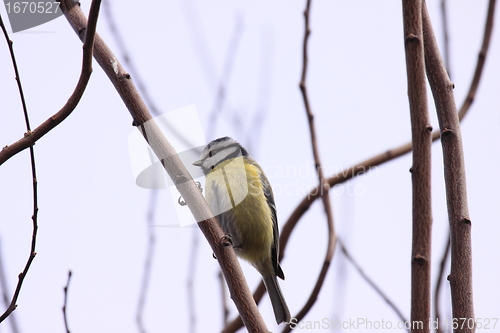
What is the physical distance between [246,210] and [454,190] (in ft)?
8.29

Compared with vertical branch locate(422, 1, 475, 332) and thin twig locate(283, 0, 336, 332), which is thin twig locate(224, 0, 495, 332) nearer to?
thin twig locate(283, 0, 336, 332)

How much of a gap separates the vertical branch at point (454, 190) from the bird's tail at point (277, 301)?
99.4 inches

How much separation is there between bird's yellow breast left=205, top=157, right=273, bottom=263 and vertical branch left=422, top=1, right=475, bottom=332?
2248 millimetres

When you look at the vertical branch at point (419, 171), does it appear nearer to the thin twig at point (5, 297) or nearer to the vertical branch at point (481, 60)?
the vertical branch at point (481, 60)

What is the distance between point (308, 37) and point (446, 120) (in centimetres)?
115

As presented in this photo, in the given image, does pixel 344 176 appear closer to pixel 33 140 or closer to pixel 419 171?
pixel 419 171

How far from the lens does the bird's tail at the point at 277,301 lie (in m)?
3.80

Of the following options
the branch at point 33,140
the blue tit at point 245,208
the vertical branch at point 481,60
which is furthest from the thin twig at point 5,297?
the vertical branch at point 481,60

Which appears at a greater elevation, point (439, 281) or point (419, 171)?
point (419, 171)

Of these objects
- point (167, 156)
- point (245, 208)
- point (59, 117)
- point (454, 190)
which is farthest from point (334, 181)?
point (59, 117)

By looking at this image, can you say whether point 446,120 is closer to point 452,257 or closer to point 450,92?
point 450,92

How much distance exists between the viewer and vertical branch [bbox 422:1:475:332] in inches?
55.6

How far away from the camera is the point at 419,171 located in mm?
1307

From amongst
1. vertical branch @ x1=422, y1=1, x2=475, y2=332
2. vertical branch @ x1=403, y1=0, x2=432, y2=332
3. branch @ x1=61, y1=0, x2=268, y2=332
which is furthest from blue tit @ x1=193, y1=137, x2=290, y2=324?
vertical branch @ x1=403, y1=0, x2=432, y2=332
